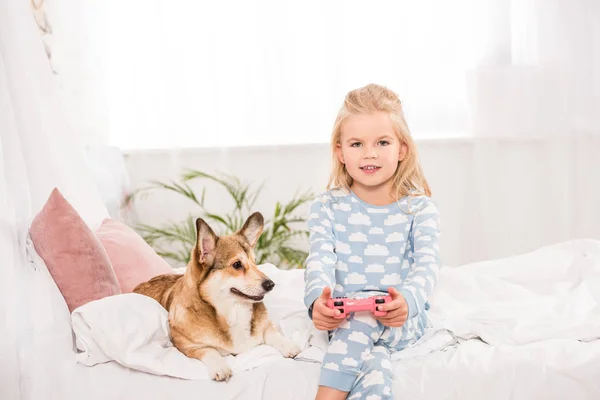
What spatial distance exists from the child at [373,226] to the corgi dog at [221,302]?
14 cm

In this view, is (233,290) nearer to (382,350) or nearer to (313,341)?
(313,341)

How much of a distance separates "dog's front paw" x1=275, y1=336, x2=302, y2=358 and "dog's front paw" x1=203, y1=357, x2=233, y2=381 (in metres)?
0.15

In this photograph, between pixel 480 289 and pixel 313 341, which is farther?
pixel 480 289

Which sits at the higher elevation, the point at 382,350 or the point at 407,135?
the point at 407,135

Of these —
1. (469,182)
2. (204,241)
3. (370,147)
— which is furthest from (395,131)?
(469,182)

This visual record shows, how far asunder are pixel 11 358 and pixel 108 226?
2.30 ft

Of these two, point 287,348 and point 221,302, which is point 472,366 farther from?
point 221,302

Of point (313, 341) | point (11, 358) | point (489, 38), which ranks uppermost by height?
point (489, 38)

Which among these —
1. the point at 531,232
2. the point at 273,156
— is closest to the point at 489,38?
the point at 531,232

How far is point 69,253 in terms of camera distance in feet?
5.88

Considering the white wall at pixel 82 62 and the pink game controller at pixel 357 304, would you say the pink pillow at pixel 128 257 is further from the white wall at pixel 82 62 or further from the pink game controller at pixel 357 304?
the white wall at pixel 82 62

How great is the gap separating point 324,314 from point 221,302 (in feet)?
0.89

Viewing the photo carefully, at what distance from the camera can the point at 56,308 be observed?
1.73 metres

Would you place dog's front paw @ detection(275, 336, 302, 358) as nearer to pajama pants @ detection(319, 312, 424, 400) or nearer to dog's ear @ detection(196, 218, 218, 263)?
pajama pants @ detection(319, 312, 424, 400)
